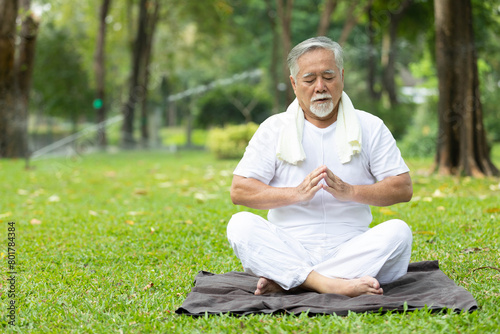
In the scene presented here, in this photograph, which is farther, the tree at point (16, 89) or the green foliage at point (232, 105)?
the green foliage at point (232, 105)

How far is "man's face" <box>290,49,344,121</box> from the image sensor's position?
3.58 m

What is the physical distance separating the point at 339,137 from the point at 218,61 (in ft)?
113

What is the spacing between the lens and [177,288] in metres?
3.82

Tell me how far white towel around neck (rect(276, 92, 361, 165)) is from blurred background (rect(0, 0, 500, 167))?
7132mm

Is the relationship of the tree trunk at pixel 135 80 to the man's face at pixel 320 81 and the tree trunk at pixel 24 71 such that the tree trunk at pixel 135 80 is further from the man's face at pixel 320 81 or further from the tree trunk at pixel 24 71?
the man's face at pixel 320 81

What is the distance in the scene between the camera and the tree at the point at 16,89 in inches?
601

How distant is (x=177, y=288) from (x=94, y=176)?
8.59 metres

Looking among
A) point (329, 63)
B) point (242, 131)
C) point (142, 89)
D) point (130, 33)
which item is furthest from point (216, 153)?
point (329, 63)

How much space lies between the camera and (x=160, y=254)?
4812 millimetres

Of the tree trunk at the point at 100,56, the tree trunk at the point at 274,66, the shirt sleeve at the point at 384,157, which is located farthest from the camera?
the tree trunk at the point at 274,66

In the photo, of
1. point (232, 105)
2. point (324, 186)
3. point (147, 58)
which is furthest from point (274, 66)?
point (324, 186)

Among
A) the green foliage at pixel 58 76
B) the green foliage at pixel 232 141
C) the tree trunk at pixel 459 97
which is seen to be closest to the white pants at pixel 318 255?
the tree trunk at pixel 459 97

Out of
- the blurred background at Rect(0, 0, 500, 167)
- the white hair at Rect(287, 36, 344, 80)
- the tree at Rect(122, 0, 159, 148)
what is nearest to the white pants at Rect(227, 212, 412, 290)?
the white hair at Rect(287, 36, 344, 80)

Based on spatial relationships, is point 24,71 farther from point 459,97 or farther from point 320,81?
point 320,81
